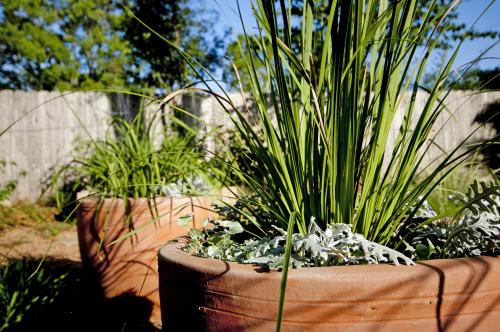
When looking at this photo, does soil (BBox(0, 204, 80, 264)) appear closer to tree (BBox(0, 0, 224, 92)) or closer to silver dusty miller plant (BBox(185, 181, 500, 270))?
silver dusty miller plant (BBox(185, 181, 500, 270))

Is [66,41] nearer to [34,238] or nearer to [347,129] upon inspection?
[34,238]

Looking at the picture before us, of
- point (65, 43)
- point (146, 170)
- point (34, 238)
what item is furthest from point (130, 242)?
point (65, 43)

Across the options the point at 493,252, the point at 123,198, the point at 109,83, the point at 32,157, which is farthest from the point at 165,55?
the point at 109,83

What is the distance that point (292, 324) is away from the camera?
2.33ft

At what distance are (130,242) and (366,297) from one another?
4.73 ft

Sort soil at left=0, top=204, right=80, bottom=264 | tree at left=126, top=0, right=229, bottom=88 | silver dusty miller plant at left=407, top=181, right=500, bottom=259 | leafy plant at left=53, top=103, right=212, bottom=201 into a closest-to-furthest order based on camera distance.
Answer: silver dusty miller plant at left=407, top=181, right=500, bottom=259 → leafy plant at left=53, top=103, right=212, bottom=201 → soil at left=0, top=204, right=80, bottom=264 → tree at left=126, top=0, right=229, bottom=88

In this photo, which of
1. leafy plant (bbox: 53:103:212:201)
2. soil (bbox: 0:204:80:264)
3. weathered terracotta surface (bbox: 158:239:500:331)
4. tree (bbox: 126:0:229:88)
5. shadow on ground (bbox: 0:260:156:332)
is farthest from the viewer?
tree (bbox: 126:0:229:88)

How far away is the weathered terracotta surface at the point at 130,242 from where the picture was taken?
1916 mm

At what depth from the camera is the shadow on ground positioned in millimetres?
1851

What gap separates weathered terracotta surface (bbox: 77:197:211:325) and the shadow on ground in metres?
0.06

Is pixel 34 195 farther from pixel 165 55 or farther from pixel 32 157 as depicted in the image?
pixel 165 55

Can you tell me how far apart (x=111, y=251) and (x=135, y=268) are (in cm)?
14

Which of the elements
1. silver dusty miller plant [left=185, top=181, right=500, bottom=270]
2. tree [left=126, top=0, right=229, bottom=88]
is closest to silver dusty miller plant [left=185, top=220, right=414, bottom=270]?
silver dusty miller plant [left=185, top=181, right=500, bottom=270]

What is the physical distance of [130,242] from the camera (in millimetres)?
1903
